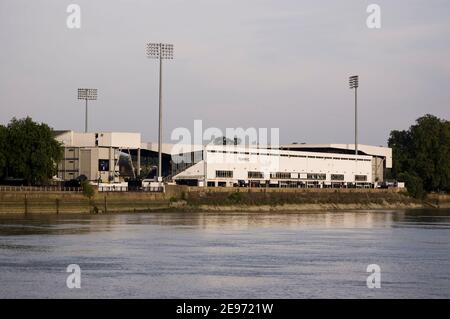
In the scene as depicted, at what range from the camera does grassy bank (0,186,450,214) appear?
367ft

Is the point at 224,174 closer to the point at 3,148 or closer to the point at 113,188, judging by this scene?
the point at 113,188

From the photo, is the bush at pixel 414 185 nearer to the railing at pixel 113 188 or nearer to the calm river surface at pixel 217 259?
the railing at pixel 113 188

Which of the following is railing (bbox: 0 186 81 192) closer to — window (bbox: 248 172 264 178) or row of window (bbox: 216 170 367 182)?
row of window (bbox: 216 170 367 182)

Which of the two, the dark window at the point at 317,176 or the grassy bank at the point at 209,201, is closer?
the grassy bank at the point at 209,201

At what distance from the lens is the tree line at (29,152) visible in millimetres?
121688

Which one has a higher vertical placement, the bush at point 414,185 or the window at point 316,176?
the window at point 316,176

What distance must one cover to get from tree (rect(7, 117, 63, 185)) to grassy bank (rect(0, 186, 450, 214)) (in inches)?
310

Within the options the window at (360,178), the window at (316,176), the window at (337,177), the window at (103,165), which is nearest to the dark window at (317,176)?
the window at (316,176)

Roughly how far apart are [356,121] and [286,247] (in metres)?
101

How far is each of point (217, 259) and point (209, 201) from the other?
248ft

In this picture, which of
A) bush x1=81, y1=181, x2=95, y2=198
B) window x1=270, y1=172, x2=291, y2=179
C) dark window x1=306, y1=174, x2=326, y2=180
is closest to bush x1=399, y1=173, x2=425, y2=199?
dark window x1=306, y1=174, x2=326, y2=180

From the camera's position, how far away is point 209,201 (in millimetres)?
137500

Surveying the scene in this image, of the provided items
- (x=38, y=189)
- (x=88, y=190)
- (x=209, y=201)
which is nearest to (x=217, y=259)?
(x=38, y=189)
